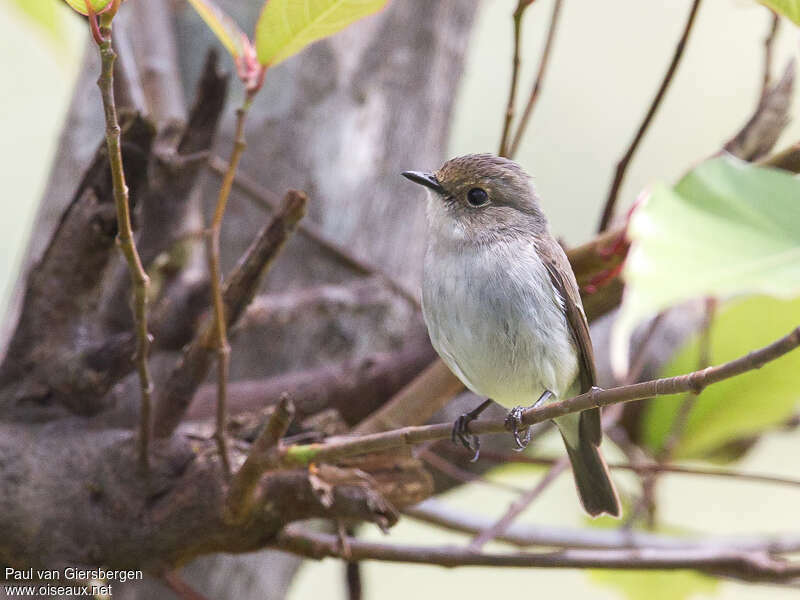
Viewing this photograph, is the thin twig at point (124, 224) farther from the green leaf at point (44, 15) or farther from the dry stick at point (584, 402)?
the green leaf at point (44, 15)

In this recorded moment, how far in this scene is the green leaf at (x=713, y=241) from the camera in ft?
2.93

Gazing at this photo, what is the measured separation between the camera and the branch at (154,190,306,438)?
184 cm

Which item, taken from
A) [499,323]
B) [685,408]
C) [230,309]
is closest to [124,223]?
[230,309]

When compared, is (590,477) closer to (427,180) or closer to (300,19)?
(427,180)

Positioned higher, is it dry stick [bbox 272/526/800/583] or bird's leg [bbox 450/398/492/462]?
bird's leg [bbox 450/398/492/462]

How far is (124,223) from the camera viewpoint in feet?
4.80

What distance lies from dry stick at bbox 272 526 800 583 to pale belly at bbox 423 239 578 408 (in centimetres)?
39

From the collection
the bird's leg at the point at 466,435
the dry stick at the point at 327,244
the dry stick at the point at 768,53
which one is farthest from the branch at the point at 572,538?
the dry stick at the point at 768,53

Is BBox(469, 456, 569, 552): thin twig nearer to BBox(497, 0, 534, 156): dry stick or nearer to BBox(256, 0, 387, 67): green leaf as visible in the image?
BBox(497, 0, 534, 156): dry stick

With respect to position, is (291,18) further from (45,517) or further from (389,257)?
(389,257)

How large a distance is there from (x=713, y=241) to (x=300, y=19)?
0.92 m

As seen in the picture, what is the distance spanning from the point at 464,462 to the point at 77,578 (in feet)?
4.41

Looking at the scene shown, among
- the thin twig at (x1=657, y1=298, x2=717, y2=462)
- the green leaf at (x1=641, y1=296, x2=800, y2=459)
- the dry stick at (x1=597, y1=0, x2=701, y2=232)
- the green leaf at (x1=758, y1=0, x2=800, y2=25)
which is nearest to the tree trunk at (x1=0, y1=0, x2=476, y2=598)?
the dry stick at (x1=597, y1=0, x2=701, y2=232)

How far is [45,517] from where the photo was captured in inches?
77.8
